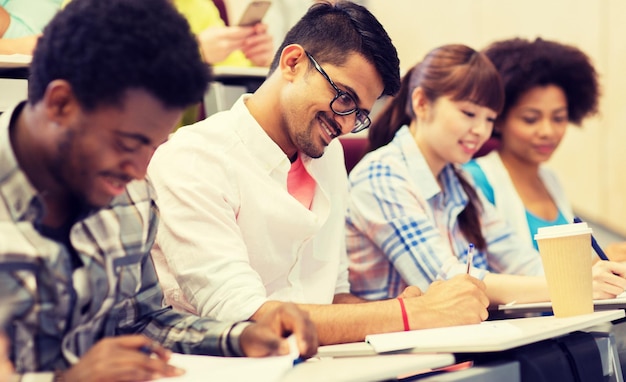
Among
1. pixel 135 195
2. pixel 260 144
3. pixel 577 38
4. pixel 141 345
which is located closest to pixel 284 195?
pixel 260 144

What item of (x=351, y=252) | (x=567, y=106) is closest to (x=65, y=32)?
(x=351, y=252)

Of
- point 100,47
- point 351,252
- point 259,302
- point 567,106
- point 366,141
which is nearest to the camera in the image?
point 100,47

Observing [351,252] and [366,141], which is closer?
[351,252]

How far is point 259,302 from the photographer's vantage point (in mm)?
1361

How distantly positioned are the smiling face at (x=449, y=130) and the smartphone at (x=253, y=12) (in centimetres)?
50

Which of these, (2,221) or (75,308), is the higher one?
(2,221)

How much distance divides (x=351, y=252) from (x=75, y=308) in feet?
3.63

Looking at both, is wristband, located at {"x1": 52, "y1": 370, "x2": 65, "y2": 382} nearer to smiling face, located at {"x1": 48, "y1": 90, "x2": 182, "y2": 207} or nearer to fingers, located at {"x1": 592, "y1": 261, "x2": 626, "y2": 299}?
smiling face, located at {"x1": 48, "y1": 90, "x2": 182, "y2": 207}

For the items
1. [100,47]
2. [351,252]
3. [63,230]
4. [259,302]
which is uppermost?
[100,47]

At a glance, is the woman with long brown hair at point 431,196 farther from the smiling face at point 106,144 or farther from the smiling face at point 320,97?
the smiling face at point 106,144

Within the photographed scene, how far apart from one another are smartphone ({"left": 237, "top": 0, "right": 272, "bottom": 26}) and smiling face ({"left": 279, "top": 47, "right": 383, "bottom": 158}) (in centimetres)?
76

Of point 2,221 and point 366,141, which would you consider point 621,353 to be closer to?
point 366,141

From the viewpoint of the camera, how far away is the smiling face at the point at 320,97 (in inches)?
62.4

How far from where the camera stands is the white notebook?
1198mm
